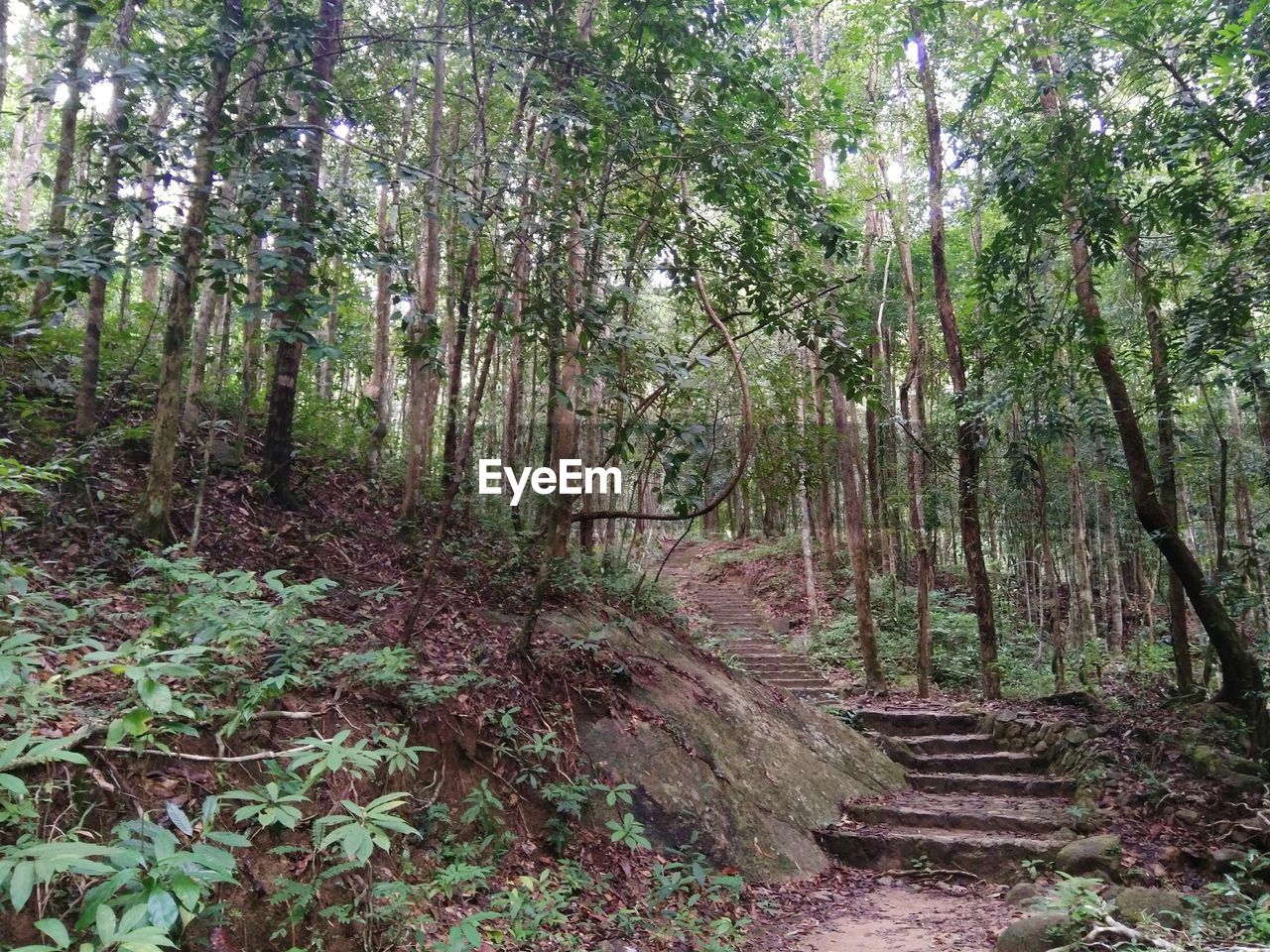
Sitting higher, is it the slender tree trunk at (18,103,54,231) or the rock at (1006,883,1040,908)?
the slender tree trunk at (18,103,54,231)

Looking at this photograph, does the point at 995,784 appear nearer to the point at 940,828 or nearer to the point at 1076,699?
the point at 940,828

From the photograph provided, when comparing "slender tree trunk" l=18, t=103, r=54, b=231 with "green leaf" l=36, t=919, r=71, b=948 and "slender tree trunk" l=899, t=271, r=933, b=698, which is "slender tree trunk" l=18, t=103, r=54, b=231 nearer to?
"green leaf" l=36, t=919, r=71, b=948

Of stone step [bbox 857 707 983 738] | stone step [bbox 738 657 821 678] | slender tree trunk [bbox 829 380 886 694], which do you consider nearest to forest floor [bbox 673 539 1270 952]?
stone step [bbox 857 707 983 738]

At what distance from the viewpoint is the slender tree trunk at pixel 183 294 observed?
14.1 ft

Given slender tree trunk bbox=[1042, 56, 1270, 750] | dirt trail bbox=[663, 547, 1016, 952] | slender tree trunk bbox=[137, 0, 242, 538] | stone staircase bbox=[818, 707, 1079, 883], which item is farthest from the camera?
slender tree trunk bbox=[1042, 56, 1270, 750]

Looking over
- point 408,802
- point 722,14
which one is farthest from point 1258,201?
point 408,802

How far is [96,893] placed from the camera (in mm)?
2086

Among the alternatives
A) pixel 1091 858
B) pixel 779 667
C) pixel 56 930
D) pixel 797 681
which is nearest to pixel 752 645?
pixel 779 667

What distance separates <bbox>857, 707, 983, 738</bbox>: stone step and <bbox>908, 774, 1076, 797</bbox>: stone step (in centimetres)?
115

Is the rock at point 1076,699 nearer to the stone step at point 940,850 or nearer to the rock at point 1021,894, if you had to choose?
the stone step at point 940,850

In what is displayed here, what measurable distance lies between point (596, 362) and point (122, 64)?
2981mm

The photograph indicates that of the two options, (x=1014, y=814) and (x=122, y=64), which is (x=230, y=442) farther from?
(x=1014, y=814)

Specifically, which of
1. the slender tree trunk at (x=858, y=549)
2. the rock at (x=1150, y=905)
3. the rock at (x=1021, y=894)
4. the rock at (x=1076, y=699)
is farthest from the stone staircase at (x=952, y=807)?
the rock at (x=1150, y=905)

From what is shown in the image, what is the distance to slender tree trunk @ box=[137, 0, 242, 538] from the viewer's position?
4.31 m
